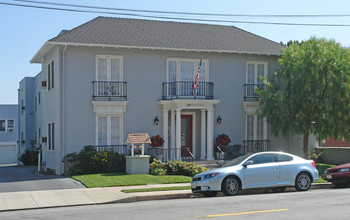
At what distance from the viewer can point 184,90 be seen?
25.0 metres

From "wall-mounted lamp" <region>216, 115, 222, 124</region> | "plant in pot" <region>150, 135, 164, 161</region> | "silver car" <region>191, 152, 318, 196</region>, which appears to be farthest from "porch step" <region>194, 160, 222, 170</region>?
"silver car" <region>191, 152, 318, 196</region>

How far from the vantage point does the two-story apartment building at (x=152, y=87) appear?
23.3m

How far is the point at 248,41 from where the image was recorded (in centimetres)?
2750

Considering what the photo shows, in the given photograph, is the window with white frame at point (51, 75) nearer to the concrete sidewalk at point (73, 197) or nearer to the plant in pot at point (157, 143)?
the plant in pot at point (157, 143)

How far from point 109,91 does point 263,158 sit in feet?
33.3

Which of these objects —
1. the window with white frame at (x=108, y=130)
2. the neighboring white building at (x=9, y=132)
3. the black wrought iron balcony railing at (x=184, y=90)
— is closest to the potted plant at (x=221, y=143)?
the black wrought iron balcony railing at (x=184, y=90)

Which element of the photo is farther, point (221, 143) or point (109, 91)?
point (221, 143)

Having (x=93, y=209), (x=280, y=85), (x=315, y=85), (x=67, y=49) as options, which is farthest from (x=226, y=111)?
(x=93, y=209)

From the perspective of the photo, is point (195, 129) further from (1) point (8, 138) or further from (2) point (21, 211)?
(1) point (8, 138)

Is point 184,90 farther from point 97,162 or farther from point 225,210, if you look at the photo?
point 225,210

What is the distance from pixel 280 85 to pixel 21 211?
15.4 m

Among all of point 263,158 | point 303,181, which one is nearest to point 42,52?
point 263,158

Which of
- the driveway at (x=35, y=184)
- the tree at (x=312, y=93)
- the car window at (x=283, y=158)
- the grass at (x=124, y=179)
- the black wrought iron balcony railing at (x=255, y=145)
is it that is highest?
the tree at (x=312, y=93)

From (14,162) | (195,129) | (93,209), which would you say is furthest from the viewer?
(14,162)
